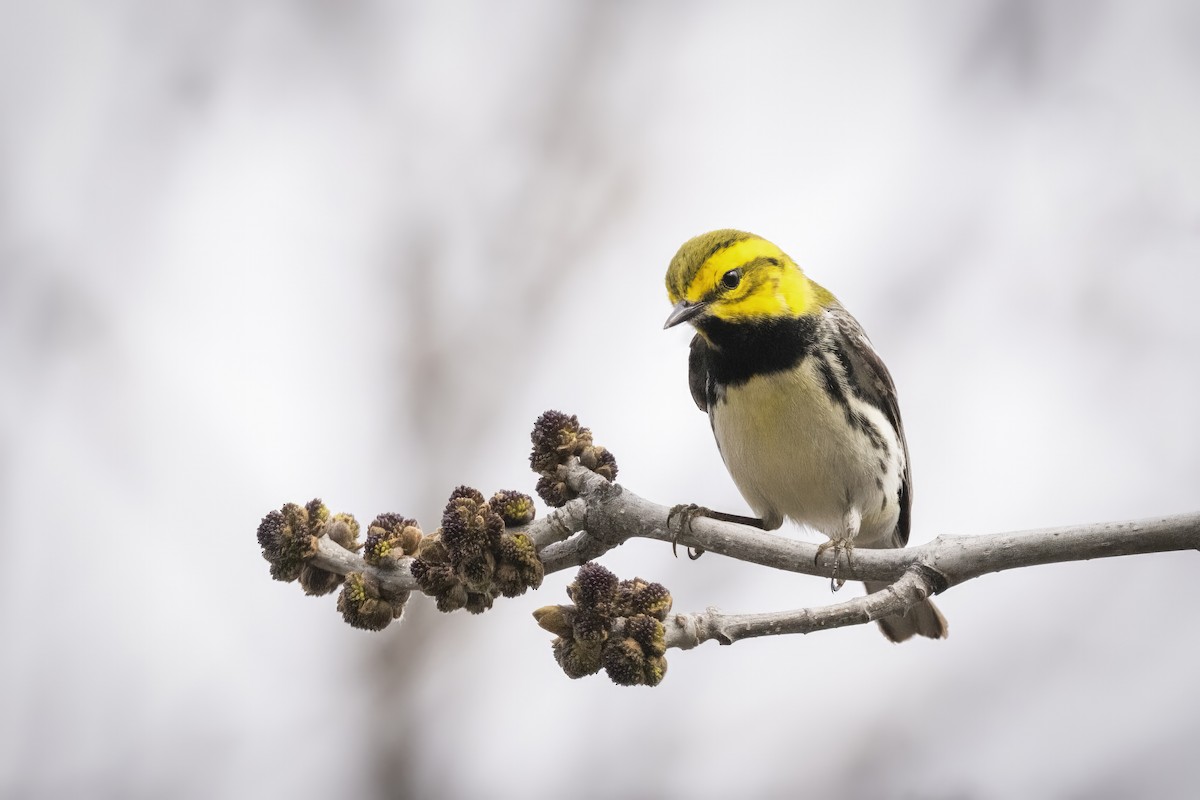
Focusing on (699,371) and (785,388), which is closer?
(785,388)

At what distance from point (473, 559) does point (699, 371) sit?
5.61 ft

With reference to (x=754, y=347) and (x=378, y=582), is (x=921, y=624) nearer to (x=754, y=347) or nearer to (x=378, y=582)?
(x=754, y=347)

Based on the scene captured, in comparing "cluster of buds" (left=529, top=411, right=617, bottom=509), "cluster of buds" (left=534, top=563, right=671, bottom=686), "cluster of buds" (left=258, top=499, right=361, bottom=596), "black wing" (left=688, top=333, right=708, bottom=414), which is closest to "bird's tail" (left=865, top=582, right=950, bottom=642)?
"black wing" (left=688, top=333, right=708, bottom=414)

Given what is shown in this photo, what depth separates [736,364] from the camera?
327 centimetres

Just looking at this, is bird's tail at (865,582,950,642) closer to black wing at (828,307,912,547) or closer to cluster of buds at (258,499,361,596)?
black wing at (828,307,912,547)

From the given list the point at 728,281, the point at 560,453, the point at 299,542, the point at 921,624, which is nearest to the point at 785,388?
the point at 728,281

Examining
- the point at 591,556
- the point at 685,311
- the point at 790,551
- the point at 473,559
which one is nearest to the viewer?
the point at 473,559

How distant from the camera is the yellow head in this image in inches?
121

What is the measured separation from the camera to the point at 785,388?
10.6 ft

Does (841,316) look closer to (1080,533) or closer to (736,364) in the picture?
(736,364)

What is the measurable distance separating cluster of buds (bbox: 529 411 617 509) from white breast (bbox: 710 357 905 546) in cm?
109

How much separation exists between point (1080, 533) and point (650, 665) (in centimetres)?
78

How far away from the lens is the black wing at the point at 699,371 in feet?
11.3

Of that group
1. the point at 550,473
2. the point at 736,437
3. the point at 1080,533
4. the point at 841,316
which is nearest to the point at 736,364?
the point at 736,437
